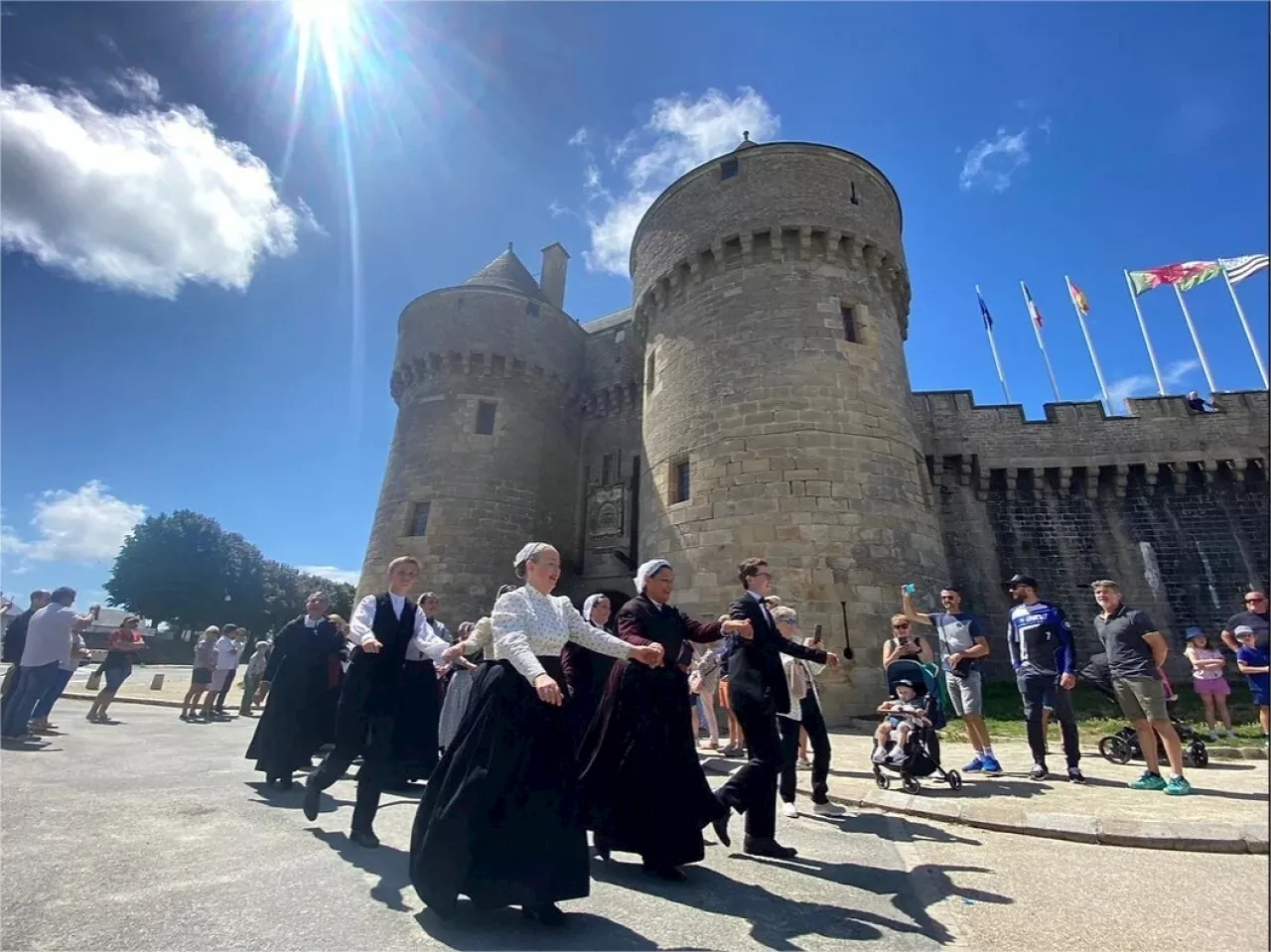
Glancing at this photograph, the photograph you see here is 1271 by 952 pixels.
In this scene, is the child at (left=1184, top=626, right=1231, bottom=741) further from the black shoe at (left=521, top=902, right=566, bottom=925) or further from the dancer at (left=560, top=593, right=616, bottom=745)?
the black shoe at (left=521, top=902, right=566, bottom=925)

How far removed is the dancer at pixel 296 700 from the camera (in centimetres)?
602

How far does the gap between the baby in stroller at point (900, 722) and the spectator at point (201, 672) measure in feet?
38.3

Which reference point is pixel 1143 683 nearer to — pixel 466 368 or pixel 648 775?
pixel 648 775

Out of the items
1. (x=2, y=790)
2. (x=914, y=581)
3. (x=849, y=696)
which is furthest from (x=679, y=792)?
(x=914, y=581)

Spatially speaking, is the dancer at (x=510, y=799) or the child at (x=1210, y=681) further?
the child at (x=1210, y=681)

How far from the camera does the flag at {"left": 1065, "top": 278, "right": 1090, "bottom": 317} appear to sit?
24.8 metres

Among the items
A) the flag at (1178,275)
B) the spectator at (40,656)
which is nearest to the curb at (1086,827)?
the spectator at (40,656)

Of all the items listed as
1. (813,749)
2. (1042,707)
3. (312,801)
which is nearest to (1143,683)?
(1042,707)

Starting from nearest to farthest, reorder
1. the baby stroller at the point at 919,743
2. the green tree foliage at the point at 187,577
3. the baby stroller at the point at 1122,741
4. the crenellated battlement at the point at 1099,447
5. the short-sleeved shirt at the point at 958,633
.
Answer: the baby stroller at the point at 919,743 → the baby stroller at the point at 1122,741 → the short-sleeved shirt at the point at 958,633 → the crenellated battlement at the point at 1099,447 → the green tree foliage at the point at 187,577

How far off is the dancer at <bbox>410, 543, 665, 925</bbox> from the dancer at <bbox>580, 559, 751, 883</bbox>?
27.1 inches

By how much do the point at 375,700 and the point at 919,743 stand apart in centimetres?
491

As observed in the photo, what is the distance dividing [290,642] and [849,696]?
8.91 m

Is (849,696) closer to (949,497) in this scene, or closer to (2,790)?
(949,497)

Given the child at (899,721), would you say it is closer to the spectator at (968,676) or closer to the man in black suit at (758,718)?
the spectator at (968,676)
